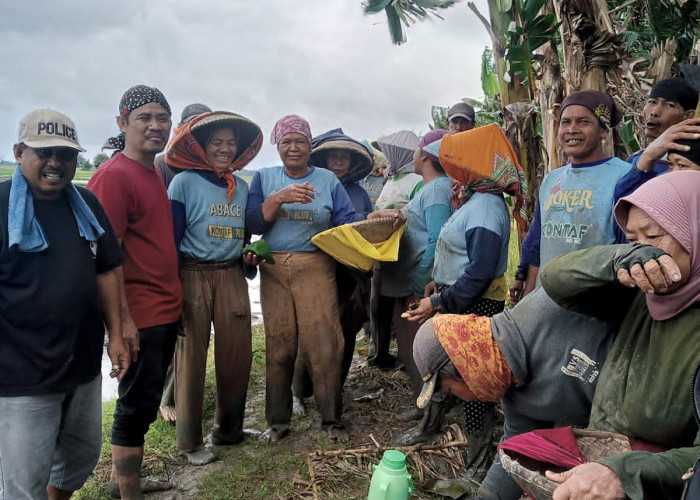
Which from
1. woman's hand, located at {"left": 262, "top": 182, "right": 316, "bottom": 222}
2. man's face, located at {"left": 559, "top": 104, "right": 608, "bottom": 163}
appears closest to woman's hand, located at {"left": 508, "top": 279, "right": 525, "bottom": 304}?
man's face, located at {"left": 559, "top": 104, "right": 608, "bottom": 163}

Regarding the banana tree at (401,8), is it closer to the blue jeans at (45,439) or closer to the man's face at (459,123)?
the man's face at (459,123)

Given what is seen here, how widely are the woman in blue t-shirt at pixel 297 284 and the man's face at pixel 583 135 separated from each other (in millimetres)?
1525

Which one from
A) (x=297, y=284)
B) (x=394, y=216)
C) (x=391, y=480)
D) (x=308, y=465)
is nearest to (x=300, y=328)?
(x=297, y=284)

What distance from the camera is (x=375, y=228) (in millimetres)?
3389

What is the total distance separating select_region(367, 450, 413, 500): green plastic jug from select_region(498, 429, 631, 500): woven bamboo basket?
72 centimetres

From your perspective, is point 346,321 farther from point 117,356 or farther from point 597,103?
point 597,103

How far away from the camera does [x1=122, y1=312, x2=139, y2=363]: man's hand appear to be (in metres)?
2.47

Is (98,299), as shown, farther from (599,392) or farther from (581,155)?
(581,155)

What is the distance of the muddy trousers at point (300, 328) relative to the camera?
11.1 feet

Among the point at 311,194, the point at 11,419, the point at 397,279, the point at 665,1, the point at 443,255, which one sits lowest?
the point at 11,419

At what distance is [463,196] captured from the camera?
3.10m

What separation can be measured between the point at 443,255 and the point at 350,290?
3.48 feet

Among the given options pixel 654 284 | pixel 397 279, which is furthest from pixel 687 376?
pixel 397 279

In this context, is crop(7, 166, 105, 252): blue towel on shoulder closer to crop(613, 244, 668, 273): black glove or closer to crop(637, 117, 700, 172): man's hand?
crop(613, 244, 668, 273): black glove
